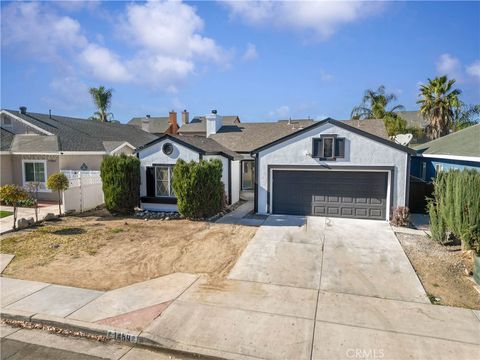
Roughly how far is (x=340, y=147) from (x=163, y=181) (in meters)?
8.53

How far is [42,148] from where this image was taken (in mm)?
18984

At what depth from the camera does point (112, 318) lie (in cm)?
A: 654

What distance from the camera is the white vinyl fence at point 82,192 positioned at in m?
15.9

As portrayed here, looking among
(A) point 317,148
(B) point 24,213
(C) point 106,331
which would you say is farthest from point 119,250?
(A) point 317,148

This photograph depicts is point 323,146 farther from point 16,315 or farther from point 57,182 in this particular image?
point 16,315

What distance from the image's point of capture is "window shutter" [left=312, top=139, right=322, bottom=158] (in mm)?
14930

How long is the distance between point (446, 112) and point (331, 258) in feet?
79.6

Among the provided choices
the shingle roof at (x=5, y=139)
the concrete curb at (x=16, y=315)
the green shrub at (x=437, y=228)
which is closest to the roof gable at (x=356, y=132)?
the green shrub at (x=437, y=228)

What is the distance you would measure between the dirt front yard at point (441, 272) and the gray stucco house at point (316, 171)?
3.24 meters

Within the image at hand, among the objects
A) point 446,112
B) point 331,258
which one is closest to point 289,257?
point 331,258

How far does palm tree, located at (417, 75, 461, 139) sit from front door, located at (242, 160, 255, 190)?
1677cm

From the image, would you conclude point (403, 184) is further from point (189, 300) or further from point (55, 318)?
point (55, 318)

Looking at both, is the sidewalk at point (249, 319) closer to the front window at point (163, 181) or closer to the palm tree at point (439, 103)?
the front window at point (163, 181)

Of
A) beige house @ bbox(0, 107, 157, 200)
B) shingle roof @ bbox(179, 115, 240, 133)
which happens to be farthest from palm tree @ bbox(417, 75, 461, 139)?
beige house @ bbox(0, 107, 157, 200)
